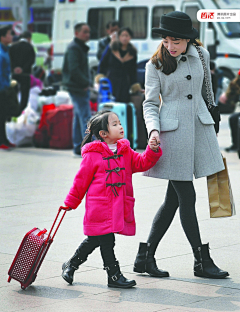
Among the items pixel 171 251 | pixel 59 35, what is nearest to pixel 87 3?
pixel 59 35

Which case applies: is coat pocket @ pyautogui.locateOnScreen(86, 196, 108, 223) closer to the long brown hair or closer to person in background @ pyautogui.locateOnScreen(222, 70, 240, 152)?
the long brown hair

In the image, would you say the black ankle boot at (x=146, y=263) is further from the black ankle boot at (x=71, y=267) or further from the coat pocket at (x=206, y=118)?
the coat pocket at (x=206, y=118)

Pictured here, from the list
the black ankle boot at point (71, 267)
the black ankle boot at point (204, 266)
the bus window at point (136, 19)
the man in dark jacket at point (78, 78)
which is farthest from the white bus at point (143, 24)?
the black ankle boot at point (71, 267)

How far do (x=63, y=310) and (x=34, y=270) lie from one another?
1.53ft

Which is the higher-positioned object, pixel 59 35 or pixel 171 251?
pixel 59 35

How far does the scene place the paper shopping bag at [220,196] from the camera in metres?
4.15

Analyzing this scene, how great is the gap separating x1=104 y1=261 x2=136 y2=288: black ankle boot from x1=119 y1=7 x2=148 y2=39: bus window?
50.2 ft

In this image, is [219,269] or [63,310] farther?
[219,269]

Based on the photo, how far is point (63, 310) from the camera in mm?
3473

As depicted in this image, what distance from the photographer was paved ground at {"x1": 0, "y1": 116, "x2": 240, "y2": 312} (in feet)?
11.8

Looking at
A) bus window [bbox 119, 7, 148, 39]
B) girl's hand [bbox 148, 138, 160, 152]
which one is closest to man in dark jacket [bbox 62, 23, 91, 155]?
girl's hand [bbox 148, 138, 160, 152]

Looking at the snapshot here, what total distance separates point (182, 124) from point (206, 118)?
17 cm

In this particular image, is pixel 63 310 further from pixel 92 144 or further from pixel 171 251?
pixel 171 251

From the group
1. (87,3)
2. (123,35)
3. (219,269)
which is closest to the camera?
(219,269)
